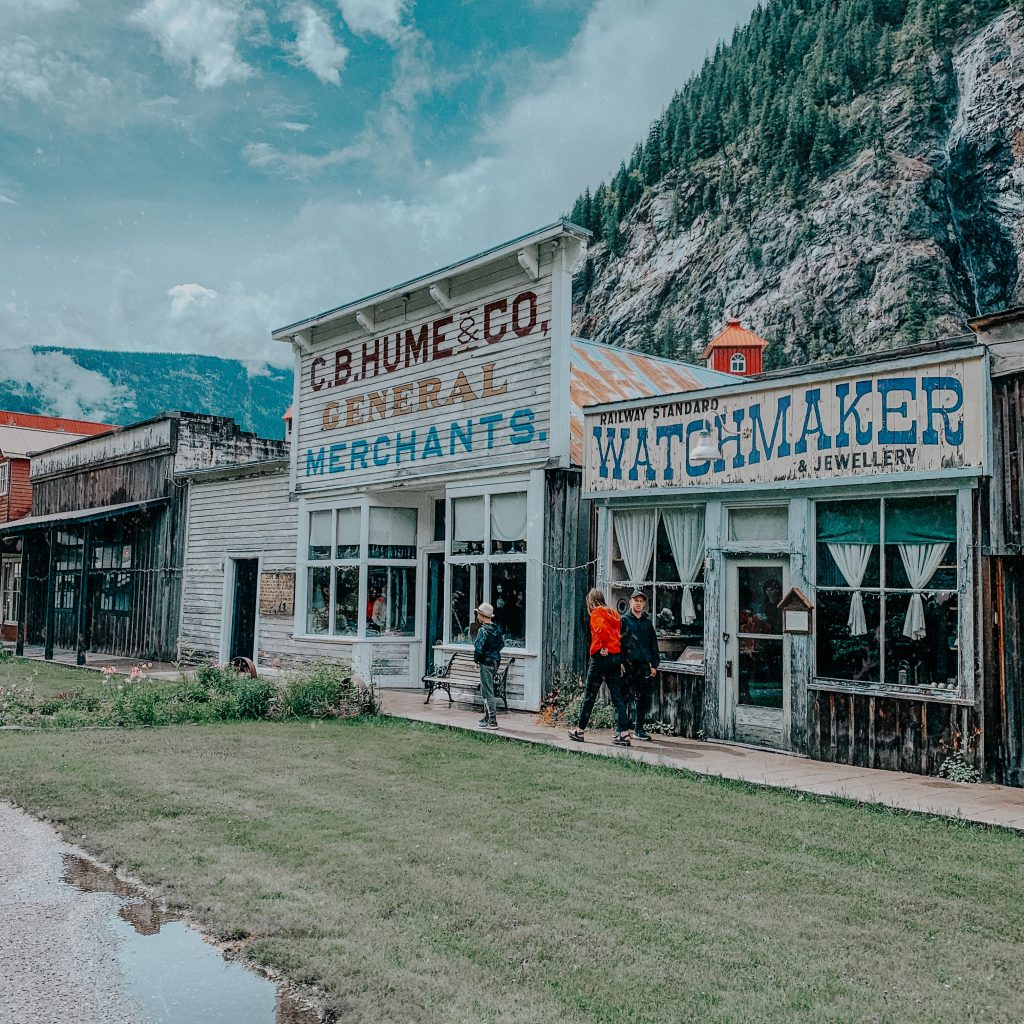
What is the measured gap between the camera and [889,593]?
9539 millimetres

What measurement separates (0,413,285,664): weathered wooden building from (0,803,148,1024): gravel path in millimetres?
16493

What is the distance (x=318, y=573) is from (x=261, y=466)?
3.14m

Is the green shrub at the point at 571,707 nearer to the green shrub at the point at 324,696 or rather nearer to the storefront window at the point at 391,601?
the green shrub at the point at 324,696

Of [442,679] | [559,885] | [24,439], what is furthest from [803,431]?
[24,439]

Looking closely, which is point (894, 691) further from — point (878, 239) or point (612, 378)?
point (878, 239)

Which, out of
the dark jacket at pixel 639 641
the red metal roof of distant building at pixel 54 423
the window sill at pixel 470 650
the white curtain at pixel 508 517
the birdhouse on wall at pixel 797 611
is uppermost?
the red metal roof of distant building at pixel 54 423

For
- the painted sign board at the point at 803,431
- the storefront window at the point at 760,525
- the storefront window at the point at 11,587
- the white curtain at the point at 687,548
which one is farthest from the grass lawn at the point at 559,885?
the storefront window at the point at 11,587

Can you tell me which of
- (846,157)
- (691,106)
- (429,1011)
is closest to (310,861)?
(429,1011)

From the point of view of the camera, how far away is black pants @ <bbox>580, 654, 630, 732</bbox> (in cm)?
1073

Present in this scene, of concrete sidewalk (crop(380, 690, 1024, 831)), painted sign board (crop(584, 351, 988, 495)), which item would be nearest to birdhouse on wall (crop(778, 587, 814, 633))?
painted sign board (crop(584, 351, 988, 495))

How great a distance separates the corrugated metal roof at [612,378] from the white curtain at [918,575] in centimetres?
483

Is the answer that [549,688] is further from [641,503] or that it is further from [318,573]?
[318,573]

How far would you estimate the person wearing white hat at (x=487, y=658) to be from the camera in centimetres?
1177

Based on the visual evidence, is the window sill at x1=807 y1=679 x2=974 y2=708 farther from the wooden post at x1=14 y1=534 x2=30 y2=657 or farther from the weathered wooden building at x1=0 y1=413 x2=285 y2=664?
the wooden post at x1=14 y1=534 x2=30 y2=657
